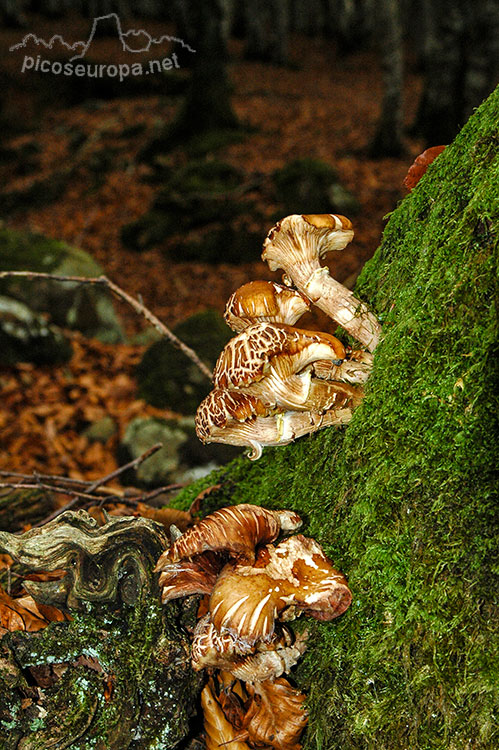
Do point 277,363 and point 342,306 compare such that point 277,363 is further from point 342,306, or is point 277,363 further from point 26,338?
point 26,338

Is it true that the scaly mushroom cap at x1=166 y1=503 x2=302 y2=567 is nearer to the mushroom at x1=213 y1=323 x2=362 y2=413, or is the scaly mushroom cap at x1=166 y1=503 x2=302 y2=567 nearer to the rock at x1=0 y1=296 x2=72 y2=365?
the mushroom at x1=213 y1=323 x2=362 y2=413

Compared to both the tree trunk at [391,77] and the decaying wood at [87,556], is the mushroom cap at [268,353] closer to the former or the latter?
the decaying wood at [87,556]

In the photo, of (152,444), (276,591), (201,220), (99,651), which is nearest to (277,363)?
(276,591)

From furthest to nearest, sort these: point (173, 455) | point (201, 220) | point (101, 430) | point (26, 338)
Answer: point (201, 220) → point (26, 338) → point (101, 430) → point (173, 455)

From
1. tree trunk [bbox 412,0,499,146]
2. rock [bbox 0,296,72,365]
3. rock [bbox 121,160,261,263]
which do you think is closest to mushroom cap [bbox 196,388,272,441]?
rock [bbox 0,296,72,365]

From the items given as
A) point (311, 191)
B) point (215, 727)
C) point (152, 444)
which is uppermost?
point (311, 191)

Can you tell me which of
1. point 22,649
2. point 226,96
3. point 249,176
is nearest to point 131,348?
point 249,176
